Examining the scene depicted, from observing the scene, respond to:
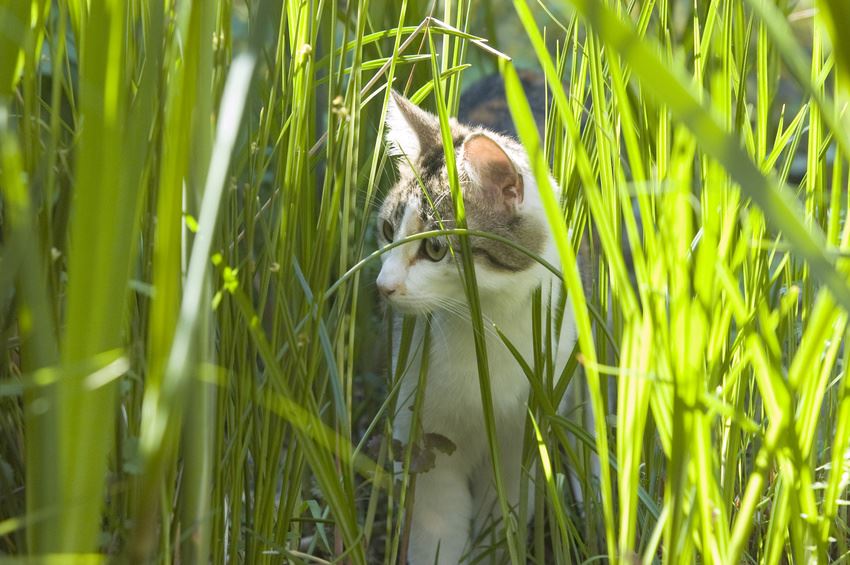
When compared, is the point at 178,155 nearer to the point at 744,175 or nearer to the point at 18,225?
the point at 18,225

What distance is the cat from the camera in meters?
1.33

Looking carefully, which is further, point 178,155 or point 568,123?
point 568,123

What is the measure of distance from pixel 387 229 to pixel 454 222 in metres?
0.22

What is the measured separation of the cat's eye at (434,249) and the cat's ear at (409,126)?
0.14m

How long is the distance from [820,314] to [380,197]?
1.17 meters

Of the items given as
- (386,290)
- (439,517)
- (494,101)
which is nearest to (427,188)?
(386,290)

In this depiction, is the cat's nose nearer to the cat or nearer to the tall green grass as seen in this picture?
the cat

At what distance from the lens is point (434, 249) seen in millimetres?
1352

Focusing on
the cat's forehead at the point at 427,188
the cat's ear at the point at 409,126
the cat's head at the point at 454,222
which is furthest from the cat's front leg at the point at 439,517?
the cat's ear at the point at 409,126

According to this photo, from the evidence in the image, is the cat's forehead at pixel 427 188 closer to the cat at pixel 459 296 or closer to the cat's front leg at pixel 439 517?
the cat at pixel 459 296

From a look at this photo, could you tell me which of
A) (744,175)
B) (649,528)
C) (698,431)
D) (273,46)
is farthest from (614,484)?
(744,175)

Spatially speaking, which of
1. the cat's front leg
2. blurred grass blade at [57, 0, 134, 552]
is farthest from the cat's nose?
blurred grass blade at [57, 0, 134, 552]

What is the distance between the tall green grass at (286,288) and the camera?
46 centimetres

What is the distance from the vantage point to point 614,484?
1.32 meters
